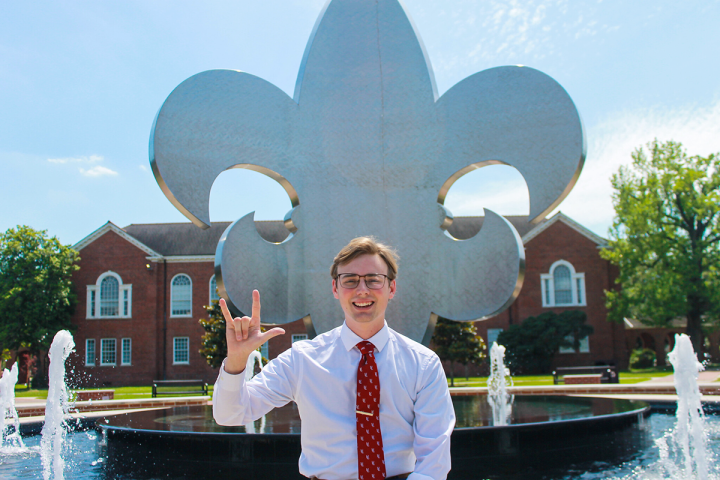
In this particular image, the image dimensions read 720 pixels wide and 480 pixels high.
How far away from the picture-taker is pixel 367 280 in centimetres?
246

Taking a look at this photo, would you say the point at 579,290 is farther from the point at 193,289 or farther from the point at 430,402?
the point at 430,402

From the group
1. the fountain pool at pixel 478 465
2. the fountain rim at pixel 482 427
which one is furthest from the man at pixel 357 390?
the fountain pool at pixel 478 465

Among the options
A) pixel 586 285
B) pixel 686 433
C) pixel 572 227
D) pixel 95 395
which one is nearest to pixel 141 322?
pixel 95 395

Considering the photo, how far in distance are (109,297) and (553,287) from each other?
83.6ft

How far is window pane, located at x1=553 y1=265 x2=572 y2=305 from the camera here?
32406 millimetres

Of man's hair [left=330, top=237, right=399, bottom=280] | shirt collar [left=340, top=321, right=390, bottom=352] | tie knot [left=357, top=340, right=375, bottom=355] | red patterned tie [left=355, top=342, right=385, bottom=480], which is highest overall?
man's hair [left=330, top=237, right=399, bottom=280]

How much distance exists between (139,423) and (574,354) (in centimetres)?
2798

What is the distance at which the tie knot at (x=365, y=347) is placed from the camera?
2404 millimetres

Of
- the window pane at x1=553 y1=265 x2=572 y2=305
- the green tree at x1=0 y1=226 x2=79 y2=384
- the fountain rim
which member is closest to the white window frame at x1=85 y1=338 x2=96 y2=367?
the green tree at x1=0 y1=226 x2=79 y2=384

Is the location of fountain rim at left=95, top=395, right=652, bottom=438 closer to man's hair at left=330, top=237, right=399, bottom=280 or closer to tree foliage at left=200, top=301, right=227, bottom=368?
man's hair at left=330, top=237, right=399, bottom=280

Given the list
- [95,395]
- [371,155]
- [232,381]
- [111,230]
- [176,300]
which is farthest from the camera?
[111,230]

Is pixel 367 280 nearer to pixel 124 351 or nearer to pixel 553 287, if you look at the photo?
pixel 553 287

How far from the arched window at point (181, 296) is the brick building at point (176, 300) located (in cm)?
6

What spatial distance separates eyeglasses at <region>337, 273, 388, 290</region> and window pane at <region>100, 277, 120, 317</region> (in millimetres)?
34065
